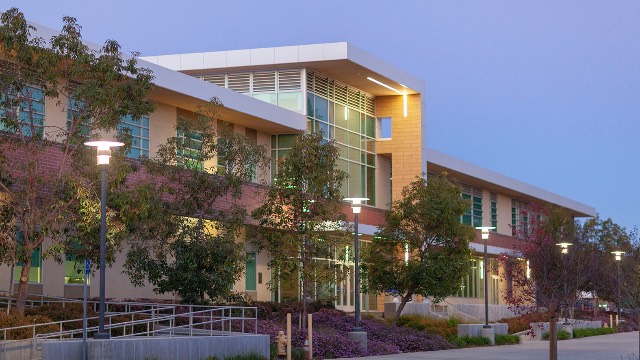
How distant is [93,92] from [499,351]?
736 inches

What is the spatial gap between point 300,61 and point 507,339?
15.2 meters

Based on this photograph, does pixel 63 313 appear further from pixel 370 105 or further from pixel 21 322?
pixel 370 105

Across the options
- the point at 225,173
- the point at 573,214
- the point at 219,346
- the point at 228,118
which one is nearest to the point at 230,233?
the point at 225,173

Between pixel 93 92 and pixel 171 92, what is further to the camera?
pixel 171 92

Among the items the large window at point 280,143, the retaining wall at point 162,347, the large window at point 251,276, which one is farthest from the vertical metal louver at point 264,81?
the retaining wall at point 162,347

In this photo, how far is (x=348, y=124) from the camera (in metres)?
55.2

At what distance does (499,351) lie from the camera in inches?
1585

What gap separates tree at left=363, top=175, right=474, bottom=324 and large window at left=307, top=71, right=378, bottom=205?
6.32 m

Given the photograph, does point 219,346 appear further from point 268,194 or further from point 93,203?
point 268,194

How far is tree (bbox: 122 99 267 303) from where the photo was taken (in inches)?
1372

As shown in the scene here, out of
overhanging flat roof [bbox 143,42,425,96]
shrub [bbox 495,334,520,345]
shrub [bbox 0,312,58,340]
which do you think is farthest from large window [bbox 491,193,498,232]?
shrub [bbox 0,312,58,340]

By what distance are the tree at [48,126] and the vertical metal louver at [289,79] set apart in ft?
68.2

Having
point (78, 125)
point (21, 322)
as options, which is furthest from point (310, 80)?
point (21, 322)

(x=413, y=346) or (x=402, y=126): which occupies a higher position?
(x=402, y=126)
